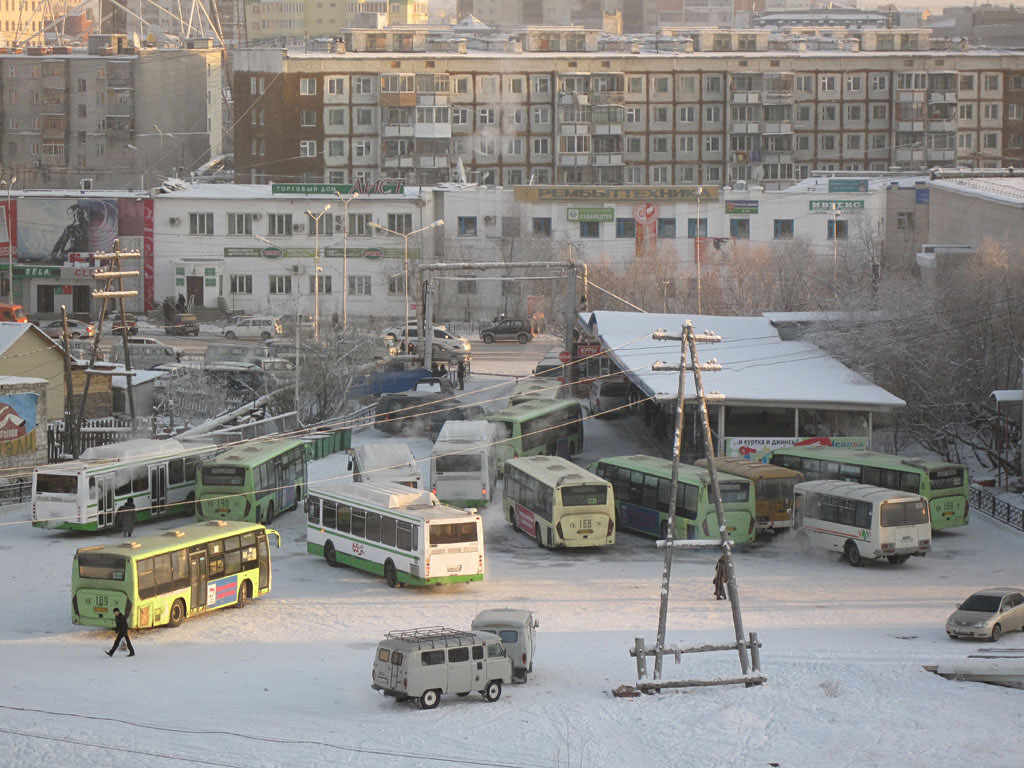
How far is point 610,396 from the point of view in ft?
154

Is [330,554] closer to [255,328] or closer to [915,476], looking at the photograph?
[915,476]

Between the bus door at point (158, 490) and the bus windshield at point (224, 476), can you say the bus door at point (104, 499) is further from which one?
the bus windshield at point (224, 476)

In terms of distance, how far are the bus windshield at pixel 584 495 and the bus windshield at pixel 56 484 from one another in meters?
9.94

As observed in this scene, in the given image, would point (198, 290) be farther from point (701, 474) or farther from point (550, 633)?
point (550, 633)

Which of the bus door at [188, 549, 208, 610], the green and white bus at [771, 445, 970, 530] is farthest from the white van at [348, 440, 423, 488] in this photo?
the green and white bus at [771, 445, 970, 530]

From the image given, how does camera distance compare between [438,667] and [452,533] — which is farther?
[452,533]

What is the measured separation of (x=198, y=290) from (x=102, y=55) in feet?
127

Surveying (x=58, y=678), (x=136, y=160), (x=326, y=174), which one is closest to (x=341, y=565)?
(x=58, y=678)

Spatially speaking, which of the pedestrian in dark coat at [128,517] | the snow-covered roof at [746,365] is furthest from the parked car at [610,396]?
the pedestrian in dark coat at [128,517]

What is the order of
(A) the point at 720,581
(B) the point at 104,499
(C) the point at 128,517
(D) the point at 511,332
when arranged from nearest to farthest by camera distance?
(A) the point at 720,581 → (B) the point at 104,499 → (C) the point at 128,517 → (D) the point at 511,332

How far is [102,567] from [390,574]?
5.74 meters

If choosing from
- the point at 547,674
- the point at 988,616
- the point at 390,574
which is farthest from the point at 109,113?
the point at 988,616

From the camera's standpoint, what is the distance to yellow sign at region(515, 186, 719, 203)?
7719 cm

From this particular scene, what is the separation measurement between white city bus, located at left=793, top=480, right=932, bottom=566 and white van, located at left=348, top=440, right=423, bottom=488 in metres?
8.36
